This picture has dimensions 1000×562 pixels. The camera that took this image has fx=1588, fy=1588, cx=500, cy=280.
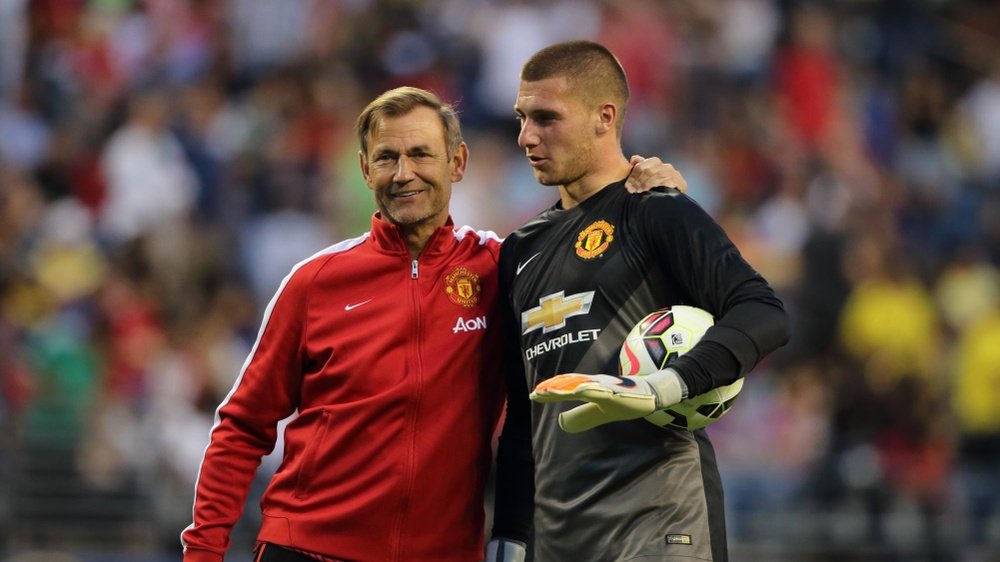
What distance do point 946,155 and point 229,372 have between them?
7.23m

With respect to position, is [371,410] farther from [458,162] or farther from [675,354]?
[675,354]

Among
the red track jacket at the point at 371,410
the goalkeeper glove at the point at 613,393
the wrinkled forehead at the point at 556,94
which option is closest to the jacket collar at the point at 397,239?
the red track jacket at the point at 371,410

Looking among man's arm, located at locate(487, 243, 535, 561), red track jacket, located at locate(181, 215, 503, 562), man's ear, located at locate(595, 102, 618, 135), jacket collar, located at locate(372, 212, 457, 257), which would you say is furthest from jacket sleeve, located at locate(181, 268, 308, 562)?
man's ear, located at locate(595, 102, 618, 135)

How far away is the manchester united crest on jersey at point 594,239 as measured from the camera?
5.18 metres

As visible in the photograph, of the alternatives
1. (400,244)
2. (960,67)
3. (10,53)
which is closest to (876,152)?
(960,67)

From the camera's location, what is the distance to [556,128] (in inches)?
208

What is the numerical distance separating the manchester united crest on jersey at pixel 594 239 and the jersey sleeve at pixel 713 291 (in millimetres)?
140

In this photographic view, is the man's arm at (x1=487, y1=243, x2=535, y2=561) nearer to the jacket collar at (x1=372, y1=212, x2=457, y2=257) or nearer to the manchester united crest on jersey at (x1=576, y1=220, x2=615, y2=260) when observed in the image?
the jacket collar at (x1=372, y1=212, x2=457, y2=257)

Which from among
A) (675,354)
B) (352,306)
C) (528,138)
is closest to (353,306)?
(352,306)

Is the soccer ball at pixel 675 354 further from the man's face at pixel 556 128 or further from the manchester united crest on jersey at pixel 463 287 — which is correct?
the manchester united crest on jersey at pixel 463 287

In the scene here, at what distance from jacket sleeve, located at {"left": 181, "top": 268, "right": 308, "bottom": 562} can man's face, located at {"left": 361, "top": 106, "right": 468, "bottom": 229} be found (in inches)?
16.7

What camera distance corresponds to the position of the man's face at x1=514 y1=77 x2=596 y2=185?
5.27 metres

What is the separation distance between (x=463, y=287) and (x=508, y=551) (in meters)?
0.93

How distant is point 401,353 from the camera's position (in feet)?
17.9
